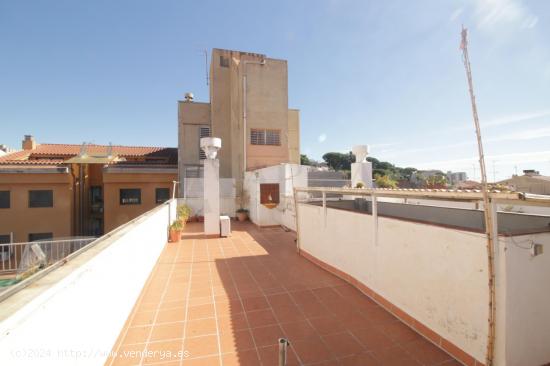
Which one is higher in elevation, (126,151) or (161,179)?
(126,151)

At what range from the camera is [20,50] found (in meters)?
10.1

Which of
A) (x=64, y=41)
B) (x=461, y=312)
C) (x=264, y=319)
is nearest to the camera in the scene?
(x=461, y=312)

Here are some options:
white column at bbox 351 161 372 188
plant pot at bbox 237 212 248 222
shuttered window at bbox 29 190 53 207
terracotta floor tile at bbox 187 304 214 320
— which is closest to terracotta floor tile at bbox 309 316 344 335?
terracotta floor tile at bbox 187 304 214 320

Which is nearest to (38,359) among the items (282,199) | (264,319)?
(264,319)

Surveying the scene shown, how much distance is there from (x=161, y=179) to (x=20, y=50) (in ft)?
30.8

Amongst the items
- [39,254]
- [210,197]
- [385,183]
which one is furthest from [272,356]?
[39,254]

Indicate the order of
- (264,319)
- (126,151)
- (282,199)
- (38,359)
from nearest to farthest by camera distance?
(38,359) < (264,319) < (282,199) < (126,151)

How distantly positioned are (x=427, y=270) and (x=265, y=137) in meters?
13.2

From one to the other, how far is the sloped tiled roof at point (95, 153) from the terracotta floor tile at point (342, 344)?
64.6 ft

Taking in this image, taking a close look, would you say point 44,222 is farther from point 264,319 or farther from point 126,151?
point 264,319

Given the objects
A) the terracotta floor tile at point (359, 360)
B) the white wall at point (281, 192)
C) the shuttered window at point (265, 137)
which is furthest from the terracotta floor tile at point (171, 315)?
the shuttered window at point (265, 137)

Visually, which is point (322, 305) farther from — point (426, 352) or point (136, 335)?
point (136, 335)

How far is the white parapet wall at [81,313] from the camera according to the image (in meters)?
1.46

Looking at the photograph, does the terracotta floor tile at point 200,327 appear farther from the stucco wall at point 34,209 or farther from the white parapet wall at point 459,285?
the stucco wall at point 34,209
